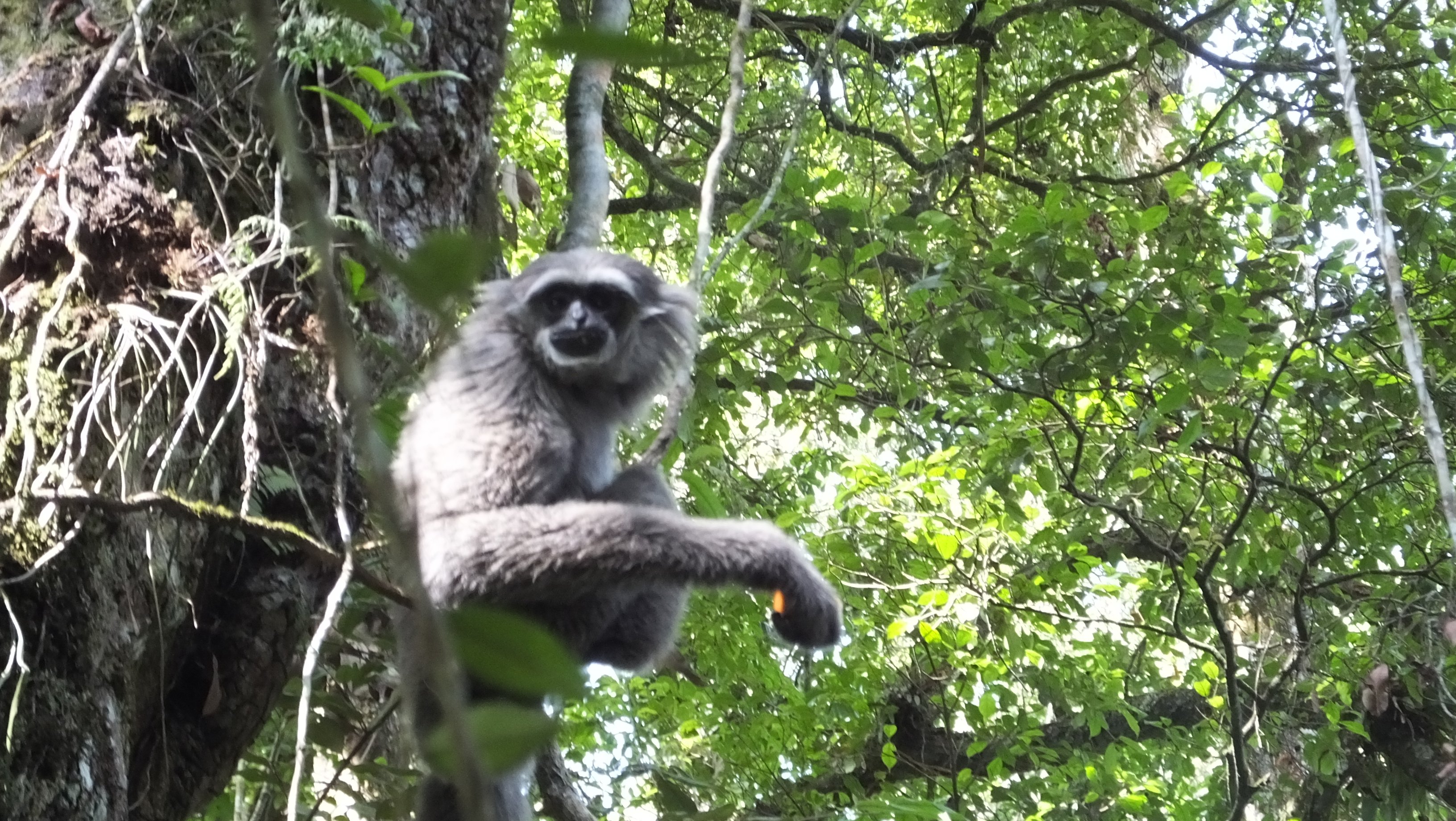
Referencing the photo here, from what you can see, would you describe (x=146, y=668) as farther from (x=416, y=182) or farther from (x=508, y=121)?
(x=508, y=121)

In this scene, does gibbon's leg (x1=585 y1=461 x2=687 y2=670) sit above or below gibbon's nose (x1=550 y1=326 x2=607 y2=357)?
below

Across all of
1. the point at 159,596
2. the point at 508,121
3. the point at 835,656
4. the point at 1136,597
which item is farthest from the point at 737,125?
the point at 159,596

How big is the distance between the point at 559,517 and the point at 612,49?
294cm

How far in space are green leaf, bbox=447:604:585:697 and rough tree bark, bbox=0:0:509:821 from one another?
205cm

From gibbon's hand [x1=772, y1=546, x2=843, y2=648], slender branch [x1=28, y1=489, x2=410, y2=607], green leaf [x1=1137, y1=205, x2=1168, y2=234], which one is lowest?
slender branch [x1=28, y1=489, x2=410, y2=607]

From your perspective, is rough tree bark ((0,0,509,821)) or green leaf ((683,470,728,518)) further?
green leaf ((683,470,728,518))

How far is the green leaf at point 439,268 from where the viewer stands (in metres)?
0.43

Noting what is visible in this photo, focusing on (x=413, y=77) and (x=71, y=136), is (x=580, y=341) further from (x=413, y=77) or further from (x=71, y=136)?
(x=71, y=136)

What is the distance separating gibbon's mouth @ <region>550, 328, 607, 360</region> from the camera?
3742 mm

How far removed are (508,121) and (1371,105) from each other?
4873 millimetres

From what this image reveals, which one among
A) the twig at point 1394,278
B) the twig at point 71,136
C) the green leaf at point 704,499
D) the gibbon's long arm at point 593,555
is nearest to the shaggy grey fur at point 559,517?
the gibbon's long arm at point 593,555

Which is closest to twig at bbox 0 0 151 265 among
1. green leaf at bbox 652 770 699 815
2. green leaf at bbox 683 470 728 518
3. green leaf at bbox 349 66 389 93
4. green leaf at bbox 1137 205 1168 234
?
green leaf at bbox 349 66 389 93

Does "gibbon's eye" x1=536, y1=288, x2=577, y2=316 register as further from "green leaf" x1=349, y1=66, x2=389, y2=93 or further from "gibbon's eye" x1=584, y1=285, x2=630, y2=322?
"green leaf" x1=349, y1=66, x2=389, y2=93

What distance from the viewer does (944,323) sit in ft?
16.5
